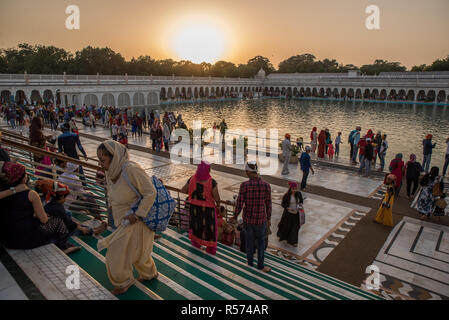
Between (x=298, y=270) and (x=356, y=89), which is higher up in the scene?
(x=356, y=89)

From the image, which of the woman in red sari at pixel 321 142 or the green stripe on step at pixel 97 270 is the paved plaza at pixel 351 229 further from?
the green stripe on step at pixel 97 270

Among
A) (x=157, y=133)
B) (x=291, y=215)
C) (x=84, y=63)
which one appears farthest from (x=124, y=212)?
(x=84, y=63)

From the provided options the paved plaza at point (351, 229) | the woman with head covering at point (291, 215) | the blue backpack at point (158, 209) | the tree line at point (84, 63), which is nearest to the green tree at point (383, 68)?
the tree line at point (84, 63)

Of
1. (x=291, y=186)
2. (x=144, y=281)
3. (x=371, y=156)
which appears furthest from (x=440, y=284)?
(x=371, y=156)

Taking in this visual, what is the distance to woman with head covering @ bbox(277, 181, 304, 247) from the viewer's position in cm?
557

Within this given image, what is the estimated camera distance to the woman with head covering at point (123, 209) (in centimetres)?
262

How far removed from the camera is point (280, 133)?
848 inches

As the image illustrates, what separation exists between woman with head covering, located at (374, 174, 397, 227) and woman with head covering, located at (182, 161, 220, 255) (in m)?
4.26

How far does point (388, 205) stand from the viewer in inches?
260

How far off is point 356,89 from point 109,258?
63.1 metres

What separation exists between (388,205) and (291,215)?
248cm
